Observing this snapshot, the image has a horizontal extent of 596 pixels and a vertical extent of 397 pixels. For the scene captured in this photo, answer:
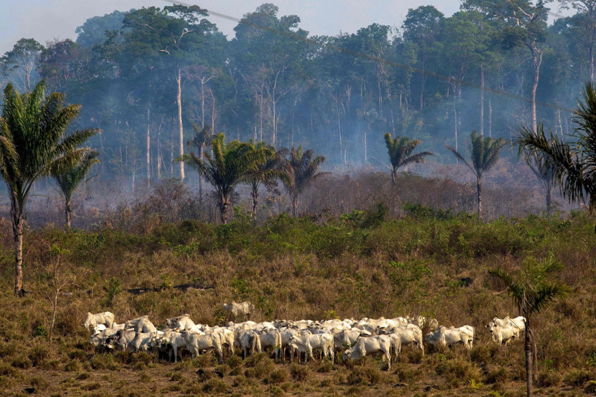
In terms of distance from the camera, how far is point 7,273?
20.2 metres

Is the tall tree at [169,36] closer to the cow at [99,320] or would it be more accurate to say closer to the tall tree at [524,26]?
the tall tree at [524,26]

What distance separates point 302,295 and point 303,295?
29 mm

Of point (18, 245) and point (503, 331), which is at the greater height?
point (18, 245)

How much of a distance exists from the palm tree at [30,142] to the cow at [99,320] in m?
4.84

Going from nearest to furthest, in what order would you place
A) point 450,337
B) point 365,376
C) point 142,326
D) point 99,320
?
point 365,376 → point 450,337 → point 142,326 → point 99,320

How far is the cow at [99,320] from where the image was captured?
46.2 ft

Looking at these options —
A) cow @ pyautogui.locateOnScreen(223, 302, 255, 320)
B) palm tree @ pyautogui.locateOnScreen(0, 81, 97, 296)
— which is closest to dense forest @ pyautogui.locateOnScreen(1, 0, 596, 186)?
palm tree @ pyautogui.locateOnScreen(0, 81, 97, 296)

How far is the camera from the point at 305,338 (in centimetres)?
1162

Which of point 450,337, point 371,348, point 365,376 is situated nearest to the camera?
point 365,376

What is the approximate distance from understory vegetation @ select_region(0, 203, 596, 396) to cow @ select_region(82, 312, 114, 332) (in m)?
0.36

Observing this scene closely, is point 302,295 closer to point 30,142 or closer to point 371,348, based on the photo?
point 371,348

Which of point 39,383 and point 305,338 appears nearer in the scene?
point 39,383

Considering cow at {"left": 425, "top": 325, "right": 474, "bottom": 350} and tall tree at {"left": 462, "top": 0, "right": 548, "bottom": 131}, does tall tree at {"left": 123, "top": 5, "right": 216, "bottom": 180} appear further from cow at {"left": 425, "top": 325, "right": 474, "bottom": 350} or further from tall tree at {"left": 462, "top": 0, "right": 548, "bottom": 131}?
cow at {"left": 425, "top": 325, "right": 474, "bottom": 350}

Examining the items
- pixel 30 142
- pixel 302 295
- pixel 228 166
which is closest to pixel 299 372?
pixel 302 295
